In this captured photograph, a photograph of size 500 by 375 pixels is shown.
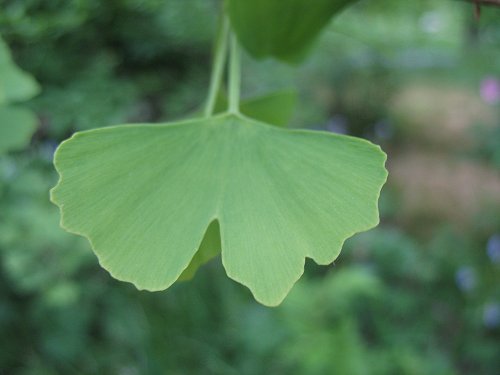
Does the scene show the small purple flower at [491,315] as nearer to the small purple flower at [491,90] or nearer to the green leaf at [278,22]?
the small purple flower at [491,90]

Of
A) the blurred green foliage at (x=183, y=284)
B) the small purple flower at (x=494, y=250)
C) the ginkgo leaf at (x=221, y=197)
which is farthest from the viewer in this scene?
the small purple flower at (x=494, y=250)

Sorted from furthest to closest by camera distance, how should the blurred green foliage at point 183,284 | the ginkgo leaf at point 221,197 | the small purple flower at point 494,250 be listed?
the small purple flower at point 494,250 < the blurred green foliage at point 183,284 < the ginkgo leaf at point 221,197

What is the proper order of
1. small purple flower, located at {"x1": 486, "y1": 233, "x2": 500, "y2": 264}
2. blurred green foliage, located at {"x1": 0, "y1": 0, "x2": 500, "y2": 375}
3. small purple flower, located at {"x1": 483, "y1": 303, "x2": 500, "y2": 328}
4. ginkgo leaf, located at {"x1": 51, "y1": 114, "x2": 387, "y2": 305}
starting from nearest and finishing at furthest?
ginkgo leaf, located at {"x1": 51, "y1": 114, "x2": 387, "y2": 305}, blurred green foliage, located at {"x1": 0, "y1": 0, "x2": 500, "y2": 375}, small purple flower, located at {"x1": 483, "y1": 303, "x2": 500, "y2": 328}, small purple flower, located at {"x1": 486, "y1": 233, "x2": 500, "y2": 264}

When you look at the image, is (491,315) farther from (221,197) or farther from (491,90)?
(221,197)

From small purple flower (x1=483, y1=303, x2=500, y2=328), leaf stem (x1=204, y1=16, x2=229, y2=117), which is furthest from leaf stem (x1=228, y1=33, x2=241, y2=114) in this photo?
small purple flower (x1=483, y1=303, x2=500, y2=328)

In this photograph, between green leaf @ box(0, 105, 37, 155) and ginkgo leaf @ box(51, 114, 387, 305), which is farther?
green leaf @ box(0, 105, 37, 155)

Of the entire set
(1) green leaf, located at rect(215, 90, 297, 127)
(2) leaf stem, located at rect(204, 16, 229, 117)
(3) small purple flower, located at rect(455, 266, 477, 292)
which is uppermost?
(2) leaf stem, located at rect(204, 16, 229, 117)

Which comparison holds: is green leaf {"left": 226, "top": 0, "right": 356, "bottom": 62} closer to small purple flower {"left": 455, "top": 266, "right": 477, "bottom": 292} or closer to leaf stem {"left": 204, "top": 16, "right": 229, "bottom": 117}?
leaf stem {"left": 204, "top": 16, "right": 229, "bottom": 117}

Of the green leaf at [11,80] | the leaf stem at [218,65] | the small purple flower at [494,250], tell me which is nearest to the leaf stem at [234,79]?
the leaf stem at [218,65]
